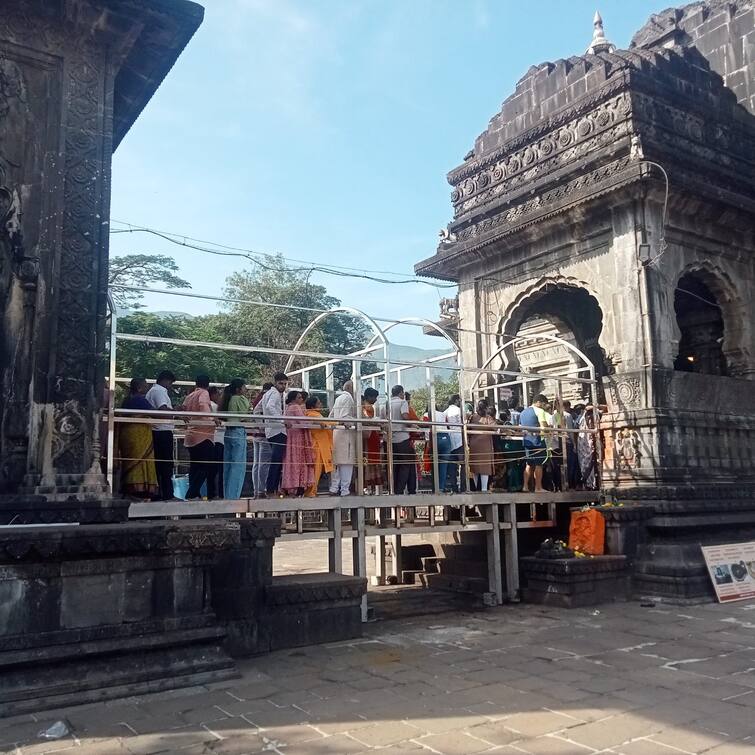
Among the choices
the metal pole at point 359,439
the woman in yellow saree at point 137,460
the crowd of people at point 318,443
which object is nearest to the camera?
the woman in yellow saree at point 137,460

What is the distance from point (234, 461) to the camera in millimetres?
8062

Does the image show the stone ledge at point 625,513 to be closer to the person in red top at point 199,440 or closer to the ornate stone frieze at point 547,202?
the ornate stone frieze at point 547,202

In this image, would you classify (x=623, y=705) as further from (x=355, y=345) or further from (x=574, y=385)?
(x=355, y=345)

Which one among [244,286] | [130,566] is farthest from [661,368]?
[244,286]

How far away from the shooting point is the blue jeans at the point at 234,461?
317 inches

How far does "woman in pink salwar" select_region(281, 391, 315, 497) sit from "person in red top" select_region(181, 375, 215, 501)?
906mm

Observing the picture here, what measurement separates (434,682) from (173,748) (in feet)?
7.44

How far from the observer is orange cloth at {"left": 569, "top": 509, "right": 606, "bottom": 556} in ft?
33.4

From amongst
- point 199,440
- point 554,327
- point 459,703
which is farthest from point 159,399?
point 554,327

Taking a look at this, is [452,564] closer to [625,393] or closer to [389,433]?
[389,433]

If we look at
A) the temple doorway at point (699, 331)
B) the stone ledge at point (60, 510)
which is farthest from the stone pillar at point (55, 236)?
the temple doorway at point (699, 331)

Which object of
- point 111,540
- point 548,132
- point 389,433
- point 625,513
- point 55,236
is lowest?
point 625,513

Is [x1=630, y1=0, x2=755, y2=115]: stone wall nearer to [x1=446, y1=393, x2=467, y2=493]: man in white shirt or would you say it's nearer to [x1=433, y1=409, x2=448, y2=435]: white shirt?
[x1=446, y1=393, x2=467, y2=493]: man in white shirt

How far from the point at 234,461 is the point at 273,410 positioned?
2.45 feet
